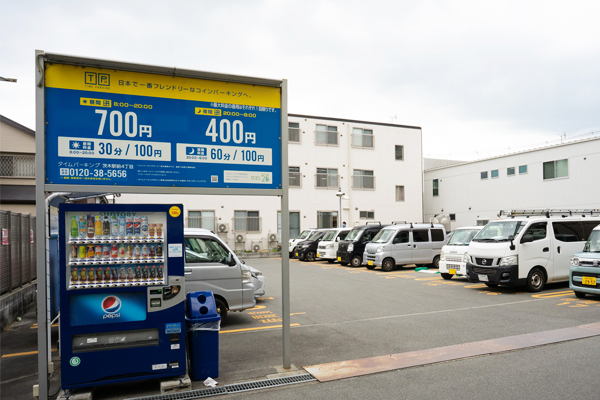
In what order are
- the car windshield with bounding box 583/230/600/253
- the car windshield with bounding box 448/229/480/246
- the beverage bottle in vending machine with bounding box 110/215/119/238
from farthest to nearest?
the car windshield with bounding box 448/229/480/246 < the car windshield with bounding box 583/230/600/253 < the beverage bottle in vending machine with bounding box 110/215/119/238

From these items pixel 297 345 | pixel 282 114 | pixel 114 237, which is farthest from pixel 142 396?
pixel 282 114

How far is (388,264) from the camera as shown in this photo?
718 inches

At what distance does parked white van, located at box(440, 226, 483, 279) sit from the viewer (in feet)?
47.1

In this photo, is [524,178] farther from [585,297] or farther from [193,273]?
[193,273]

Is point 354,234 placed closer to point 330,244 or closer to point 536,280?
point 330,244

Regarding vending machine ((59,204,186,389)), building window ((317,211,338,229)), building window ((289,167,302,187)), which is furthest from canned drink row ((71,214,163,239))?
building window ((317,211,338,229))

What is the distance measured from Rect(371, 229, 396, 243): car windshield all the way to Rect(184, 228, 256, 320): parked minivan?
36.7 feet

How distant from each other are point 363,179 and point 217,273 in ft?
85.1

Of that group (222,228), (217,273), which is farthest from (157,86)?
(222,228)

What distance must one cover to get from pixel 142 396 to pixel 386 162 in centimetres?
3063

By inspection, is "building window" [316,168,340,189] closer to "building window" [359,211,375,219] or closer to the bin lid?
"building window" [359,211,375,219]

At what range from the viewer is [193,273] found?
791 centimetres

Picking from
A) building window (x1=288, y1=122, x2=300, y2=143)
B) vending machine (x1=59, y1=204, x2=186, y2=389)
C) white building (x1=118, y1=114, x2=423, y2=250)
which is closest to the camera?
vending machine (x1=59, y1=204, x2=186, y2=389)

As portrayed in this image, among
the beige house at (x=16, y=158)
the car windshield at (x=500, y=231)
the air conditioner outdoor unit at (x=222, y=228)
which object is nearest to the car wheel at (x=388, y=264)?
the car windshield at (x=500, y=231)
